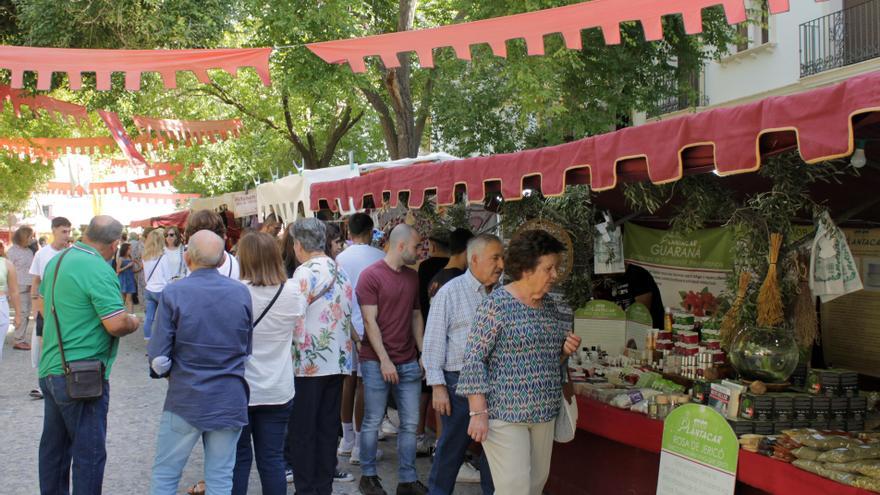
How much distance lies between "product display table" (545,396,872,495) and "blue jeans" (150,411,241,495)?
2309mm

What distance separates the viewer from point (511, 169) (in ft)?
17.1

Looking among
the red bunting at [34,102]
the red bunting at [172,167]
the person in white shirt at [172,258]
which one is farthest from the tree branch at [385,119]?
the red bunting at [172,167]

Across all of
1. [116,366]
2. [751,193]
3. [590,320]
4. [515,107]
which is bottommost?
[116,366]

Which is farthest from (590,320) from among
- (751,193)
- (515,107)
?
(515,107)

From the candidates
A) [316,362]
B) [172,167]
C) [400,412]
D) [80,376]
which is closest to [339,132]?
[172,167]

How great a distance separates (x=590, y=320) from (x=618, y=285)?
0.78 m

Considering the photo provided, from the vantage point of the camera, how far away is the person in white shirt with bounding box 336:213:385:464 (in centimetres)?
691

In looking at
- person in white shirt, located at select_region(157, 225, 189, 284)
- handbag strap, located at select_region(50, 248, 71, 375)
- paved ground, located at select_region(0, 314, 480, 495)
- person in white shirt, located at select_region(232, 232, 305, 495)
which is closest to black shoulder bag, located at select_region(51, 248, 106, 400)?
handbag strap, located at select_region(50, 248, 71, 375)

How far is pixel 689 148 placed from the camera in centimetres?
395

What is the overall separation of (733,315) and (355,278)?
2.98m

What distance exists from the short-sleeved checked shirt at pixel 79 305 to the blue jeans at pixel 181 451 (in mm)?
736

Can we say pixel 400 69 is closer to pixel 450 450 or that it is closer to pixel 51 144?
pixel 51 144

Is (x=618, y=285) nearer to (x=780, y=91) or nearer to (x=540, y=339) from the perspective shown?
(x=540, y=339)

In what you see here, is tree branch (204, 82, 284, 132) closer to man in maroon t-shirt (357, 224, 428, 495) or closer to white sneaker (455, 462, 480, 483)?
man in maroon t-shirt (357, 224, 428, 495)
